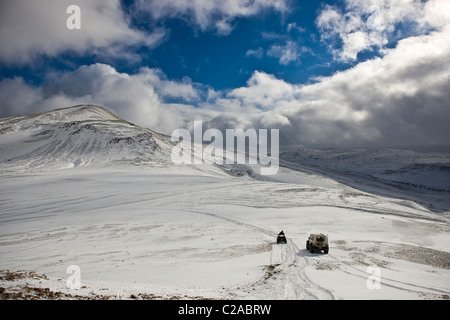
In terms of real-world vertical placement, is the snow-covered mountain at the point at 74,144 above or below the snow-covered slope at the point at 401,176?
above

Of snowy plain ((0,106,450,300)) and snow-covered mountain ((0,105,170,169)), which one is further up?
snow-covered mountain ((0,105,170,169))

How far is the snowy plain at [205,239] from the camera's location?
14.0 meters

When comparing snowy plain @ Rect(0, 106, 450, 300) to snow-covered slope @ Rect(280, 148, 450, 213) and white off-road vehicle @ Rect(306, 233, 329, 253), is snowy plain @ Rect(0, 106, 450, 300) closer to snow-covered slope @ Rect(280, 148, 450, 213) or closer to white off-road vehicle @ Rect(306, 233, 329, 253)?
white off-road vehicle @ Rect(306, 233, 329, 253)

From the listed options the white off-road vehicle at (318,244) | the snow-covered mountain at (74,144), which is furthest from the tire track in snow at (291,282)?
the snow-covered mountain at (74,144)

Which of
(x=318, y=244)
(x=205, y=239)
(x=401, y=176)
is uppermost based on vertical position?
(x=401, y=176)

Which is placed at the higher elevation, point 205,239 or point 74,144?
point 74,144

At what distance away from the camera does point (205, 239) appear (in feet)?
87.3

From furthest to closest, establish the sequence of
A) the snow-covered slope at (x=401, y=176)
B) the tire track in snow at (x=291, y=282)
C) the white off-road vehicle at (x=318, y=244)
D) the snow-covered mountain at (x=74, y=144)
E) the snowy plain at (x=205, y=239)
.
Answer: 1. the snow-covered slope at (x=401, y=176)
2. the snow-covered mountain at (x=74, y=144)
3. the white off-road vehicle at (x=318, y=244)
4. the snowy plain at (x=205, y=239)
5. the tire track in snow at (x=291, y=282)

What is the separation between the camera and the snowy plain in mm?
13977

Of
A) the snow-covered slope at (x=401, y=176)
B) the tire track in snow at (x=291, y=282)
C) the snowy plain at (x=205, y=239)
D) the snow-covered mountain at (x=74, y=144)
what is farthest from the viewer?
the snow-covered slope at (x=401, y=176)

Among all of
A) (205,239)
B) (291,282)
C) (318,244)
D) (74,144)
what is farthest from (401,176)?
(74,144)

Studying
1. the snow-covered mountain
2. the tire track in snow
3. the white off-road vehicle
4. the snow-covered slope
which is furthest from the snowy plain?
the snow-covered slope

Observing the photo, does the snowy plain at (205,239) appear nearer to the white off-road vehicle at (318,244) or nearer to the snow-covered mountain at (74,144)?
the white off-road vehicle at (318,244)

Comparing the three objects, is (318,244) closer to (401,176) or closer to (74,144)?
(74,144)
